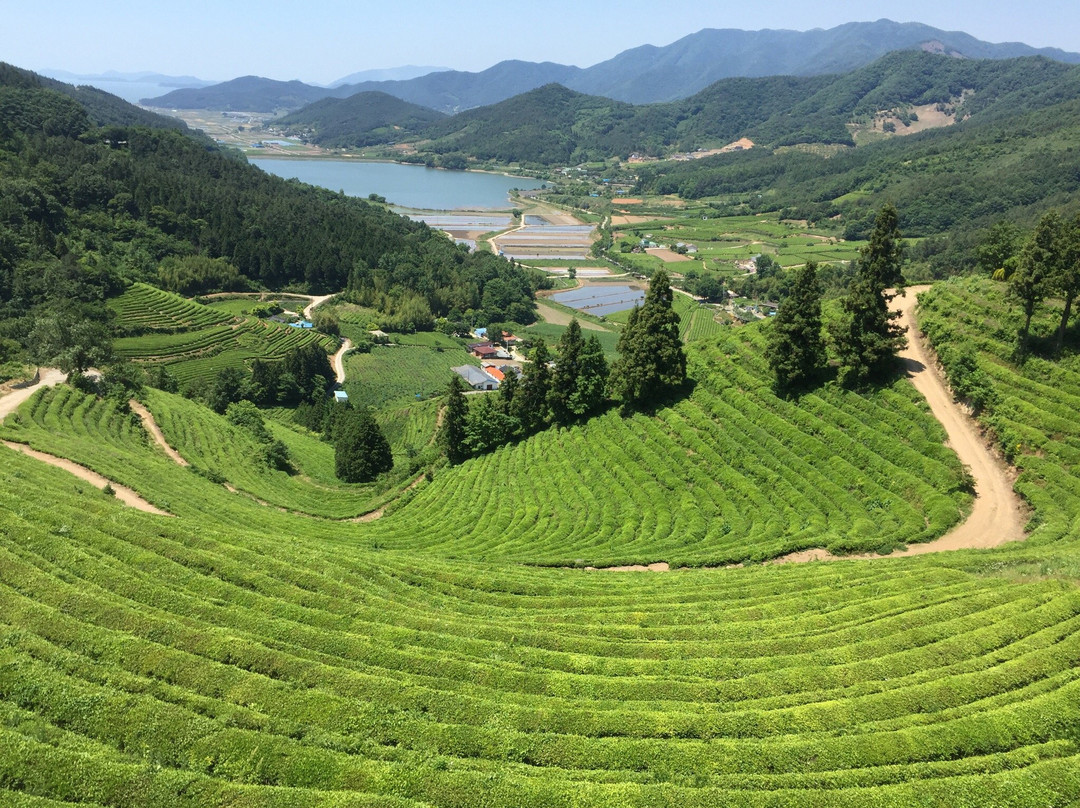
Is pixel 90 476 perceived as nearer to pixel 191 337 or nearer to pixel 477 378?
pixel 477 378

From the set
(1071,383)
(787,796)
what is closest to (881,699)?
(787,796)

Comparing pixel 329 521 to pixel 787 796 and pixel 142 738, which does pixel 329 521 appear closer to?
pixel 142 738

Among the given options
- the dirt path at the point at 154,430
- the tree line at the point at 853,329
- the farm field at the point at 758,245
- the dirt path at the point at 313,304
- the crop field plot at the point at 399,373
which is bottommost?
the crop field plot at the point at 399,373

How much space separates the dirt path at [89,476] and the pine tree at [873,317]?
38.6 meters

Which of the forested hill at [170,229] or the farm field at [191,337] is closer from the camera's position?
the farm field at [191,337]

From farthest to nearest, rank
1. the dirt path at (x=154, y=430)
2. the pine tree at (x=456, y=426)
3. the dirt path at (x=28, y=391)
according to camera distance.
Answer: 1. the pine tree at (x=456, y=426)
2. the dirt path at (x=154, y=430)
3. the dirt path at (x=28, y=391)

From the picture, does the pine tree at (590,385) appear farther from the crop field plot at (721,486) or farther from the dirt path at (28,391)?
the dirt path at (28,391)

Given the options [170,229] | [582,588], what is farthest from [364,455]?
[170,229]

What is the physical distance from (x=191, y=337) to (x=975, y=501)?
99702mm

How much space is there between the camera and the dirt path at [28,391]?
45.2m

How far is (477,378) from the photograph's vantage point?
307 ft

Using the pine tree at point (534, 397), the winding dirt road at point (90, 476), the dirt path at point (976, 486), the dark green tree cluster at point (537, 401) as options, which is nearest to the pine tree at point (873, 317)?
the dirt path at point (976, 486)

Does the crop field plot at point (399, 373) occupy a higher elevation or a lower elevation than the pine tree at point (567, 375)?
lower

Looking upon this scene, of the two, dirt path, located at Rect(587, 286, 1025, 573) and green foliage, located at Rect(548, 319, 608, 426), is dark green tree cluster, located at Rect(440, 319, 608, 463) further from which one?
dirt path, located at Rect(587, 286, 1025, 573)
